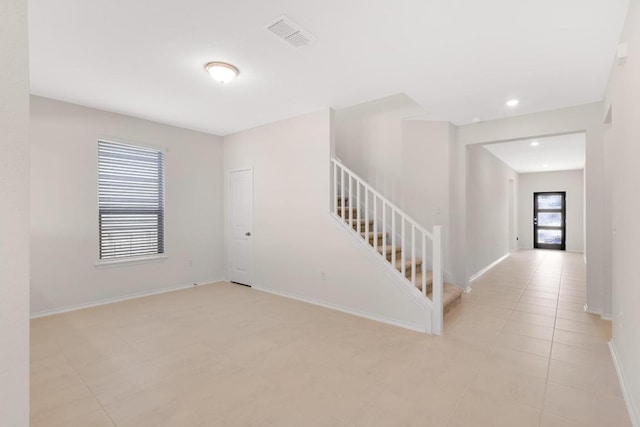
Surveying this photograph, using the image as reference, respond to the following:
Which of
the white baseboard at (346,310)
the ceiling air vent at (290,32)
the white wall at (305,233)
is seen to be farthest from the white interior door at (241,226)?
the ceiling air vent at (290,32)

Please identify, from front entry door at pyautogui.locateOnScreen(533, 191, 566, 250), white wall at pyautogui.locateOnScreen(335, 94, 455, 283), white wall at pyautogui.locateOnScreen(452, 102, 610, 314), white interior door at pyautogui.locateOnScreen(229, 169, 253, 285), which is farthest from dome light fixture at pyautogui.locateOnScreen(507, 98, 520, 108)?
front entry door at pyautogui.locateOnScreen(533, 191, 566, 250)

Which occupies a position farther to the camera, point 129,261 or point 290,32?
point 129,261

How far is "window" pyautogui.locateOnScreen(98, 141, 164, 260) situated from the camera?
4.47m

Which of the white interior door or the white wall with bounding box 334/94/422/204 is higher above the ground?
the white wall with bounding box 334/94/422/204

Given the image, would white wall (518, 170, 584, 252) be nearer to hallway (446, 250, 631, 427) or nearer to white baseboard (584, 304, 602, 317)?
hallway (446, 250, 631, 427)

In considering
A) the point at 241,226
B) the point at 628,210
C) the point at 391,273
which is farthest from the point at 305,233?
the point at 628,210

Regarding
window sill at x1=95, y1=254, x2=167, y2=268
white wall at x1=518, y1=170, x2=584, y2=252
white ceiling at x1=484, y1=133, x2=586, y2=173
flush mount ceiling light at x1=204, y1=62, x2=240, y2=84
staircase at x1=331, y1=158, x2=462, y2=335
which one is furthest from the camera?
white wall at x1=518, y1=170, x2=584, y2=252

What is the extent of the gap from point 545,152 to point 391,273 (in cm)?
614

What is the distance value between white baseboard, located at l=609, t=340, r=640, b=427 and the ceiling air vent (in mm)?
3397

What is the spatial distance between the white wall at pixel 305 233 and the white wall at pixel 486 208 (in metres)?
2.16

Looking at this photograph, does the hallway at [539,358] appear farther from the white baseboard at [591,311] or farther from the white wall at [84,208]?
the white wall at [84,208]

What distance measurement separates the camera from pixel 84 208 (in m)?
4.24

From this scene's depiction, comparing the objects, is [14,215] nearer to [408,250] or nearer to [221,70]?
[221,70]

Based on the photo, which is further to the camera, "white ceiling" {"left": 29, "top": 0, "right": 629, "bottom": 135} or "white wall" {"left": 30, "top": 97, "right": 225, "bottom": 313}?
"white wall" {"left": 30, "top": 97, "right": 225, "bottom": 313}
